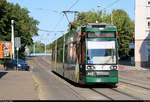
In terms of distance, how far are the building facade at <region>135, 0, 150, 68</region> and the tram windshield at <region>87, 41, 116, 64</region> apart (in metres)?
46.4

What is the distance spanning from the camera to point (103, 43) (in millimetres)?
27922

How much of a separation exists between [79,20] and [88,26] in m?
101

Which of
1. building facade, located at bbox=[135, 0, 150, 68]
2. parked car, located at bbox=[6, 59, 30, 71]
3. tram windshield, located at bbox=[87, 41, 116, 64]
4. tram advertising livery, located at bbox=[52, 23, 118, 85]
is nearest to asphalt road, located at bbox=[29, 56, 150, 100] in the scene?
tram advertising livery, located at bbox=[52, 23, 118, 85]

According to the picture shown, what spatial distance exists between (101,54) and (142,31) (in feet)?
155

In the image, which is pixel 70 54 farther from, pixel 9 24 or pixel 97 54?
pixel 9 24

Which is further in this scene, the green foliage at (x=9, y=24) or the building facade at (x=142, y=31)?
the green foliage at (x=9, y=24)

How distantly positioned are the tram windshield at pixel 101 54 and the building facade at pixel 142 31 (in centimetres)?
4642

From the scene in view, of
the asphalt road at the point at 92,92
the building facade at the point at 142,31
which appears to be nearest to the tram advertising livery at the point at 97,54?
the asphalt road at the point at 92,92

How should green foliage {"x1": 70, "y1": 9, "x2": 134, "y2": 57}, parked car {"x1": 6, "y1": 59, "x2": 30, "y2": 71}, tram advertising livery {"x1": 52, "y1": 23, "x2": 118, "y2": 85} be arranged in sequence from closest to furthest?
tram advertising livery {"x1": 52, "y1": 23, "x2": 118, "y2": 85}, parked car {"x1": 6, "y1": 59, "x2": 30, "y2": 71}, green foliage {"x1": 70, "y1": 9, "x2": 134, "y2": 57}

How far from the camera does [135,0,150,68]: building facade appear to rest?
7381 cm

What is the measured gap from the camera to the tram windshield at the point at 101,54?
27691 mm

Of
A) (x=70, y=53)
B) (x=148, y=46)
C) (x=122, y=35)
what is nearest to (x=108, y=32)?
(x=70, y=53)

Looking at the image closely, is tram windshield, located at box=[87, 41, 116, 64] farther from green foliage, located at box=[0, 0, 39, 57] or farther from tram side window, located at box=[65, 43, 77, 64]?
green foliage, located at box=[0, 0, 39, 57]

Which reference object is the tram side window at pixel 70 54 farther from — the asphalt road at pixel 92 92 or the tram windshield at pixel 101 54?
the tram windshield at pixel 101 54
